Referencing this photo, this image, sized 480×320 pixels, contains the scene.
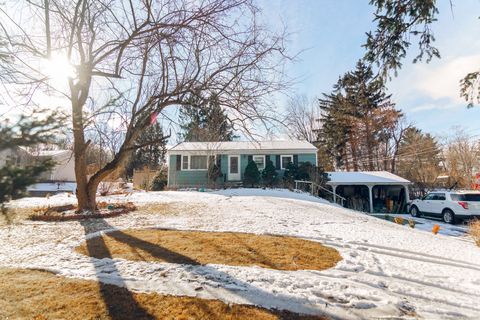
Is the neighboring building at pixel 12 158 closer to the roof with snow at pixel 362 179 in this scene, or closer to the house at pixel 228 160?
the house at pixel 228 160

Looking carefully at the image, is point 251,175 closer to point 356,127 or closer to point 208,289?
point 208,289

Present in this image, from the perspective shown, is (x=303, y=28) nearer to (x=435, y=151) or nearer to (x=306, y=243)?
(x=306, y=243)

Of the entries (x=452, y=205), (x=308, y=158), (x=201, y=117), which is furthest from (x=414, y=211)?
(x=201, y=117)

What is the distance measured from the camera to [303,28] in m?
6.85

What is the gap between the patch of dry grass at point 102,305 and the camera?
2.90 meters

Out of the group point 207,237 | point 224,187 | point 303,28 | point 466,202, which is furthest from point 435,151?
point 207,237

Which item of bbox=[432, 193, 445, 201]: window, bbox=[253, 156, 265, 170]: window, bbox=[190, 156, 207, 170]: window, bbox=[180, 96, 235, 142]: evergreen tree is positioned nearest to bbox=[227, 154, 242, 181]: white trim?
bbox=[253, 156, 265, 170]: window

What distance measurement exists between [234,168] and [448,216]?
12887 millimetres

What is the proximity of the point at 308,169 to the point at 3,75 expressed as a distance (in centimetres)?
1615

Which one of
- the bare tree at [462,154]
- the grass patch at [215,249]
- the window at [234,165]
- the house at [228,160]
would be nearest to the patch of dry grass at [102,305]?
the grass patch at [215,249]

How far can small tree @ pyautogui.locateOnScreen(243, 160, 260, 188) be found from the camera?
18.3 metres

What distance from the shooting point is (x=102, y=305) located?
10.1 feet

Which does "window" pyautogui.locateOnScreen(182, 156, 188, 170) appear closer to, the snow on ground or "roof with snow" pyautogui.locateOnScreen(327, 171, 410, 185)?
Answer: "roof with snow" pyautogui.locateOnScreen(327, 171, 410, 185)

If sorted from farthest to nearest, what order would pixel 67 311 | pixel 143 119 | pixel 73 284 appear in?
pixel 143 119 < pixel 73 284 < pixel 67 311
